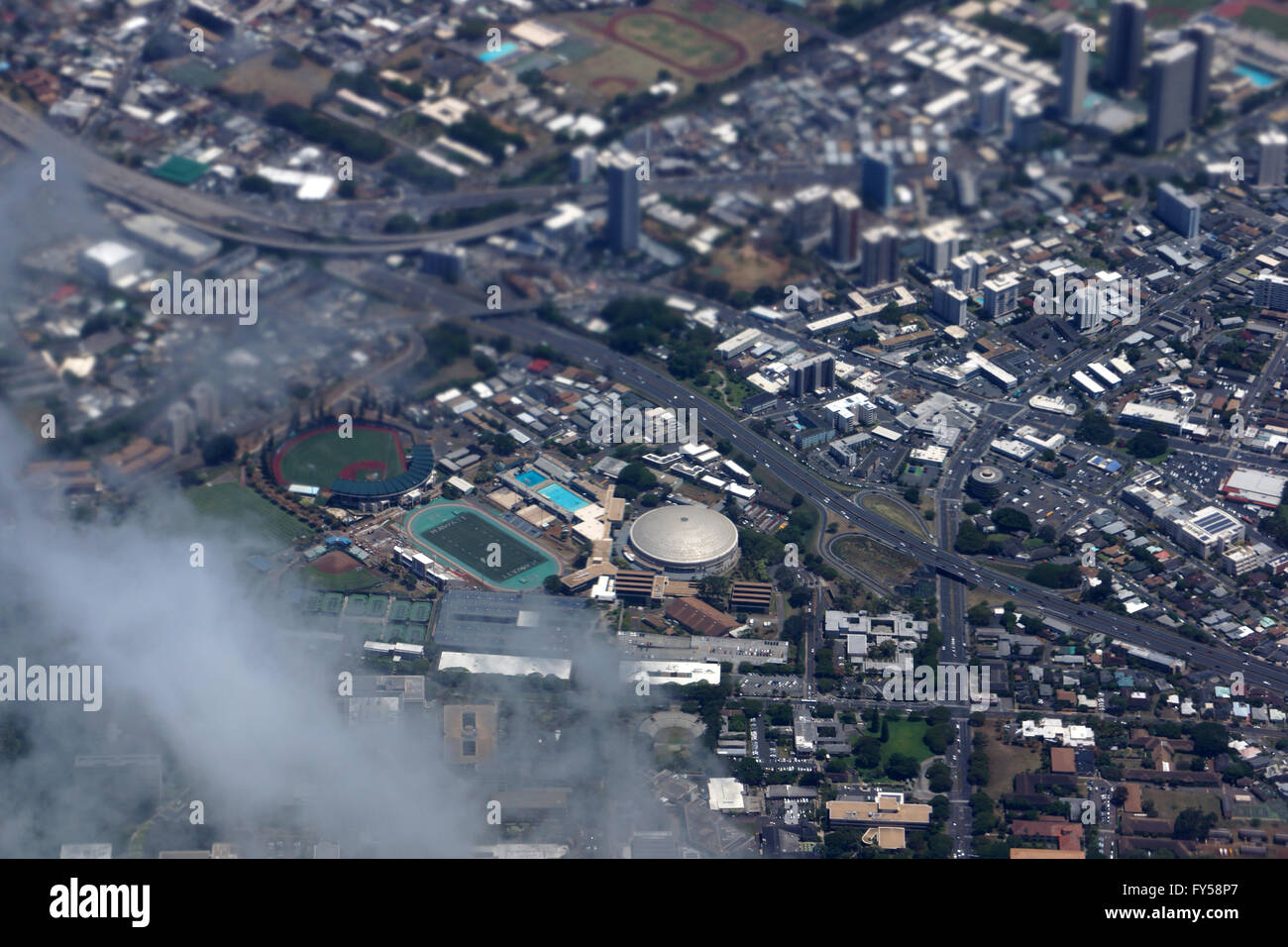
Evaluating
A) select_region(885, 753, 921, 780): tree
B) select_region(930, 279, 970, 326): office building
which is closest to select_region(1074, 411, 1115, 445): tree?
select_region(930, 279, 970, 326): office building

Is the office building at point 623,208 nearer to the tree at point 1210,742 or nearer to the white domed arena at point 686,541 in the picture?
the white domed arena at point 686,541

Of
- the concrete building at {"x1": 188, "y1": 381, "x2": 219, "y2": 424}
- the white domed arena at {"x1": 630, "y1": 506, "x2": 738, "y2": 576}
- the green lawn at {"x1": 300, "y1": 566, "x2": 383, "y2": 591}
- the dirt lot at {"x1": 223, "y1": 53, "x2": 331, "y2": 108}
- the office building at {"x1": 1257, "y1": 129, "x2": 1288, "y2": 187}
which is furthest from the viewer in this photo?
the dirt lot at {"x1": 223, "y1": 53, "x2": 331, "y2": 108}

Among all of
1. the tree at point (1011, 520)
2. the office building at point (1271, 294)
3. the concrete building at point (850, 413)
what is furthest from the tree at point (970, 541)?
the office building at point (1271, 294)

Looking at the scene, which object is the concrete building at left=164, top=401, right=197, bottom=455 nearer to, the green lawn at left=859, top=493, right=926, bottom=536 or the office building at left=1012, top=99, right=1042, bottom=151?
the green lawn at left=859, top=493, right=926, bottom=536

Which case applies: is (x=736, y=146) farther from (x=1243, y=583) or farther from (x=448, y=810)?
(x=448, y=810)

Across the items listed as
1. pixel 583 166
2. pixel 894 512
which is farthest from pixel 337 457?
pixel 583 166
